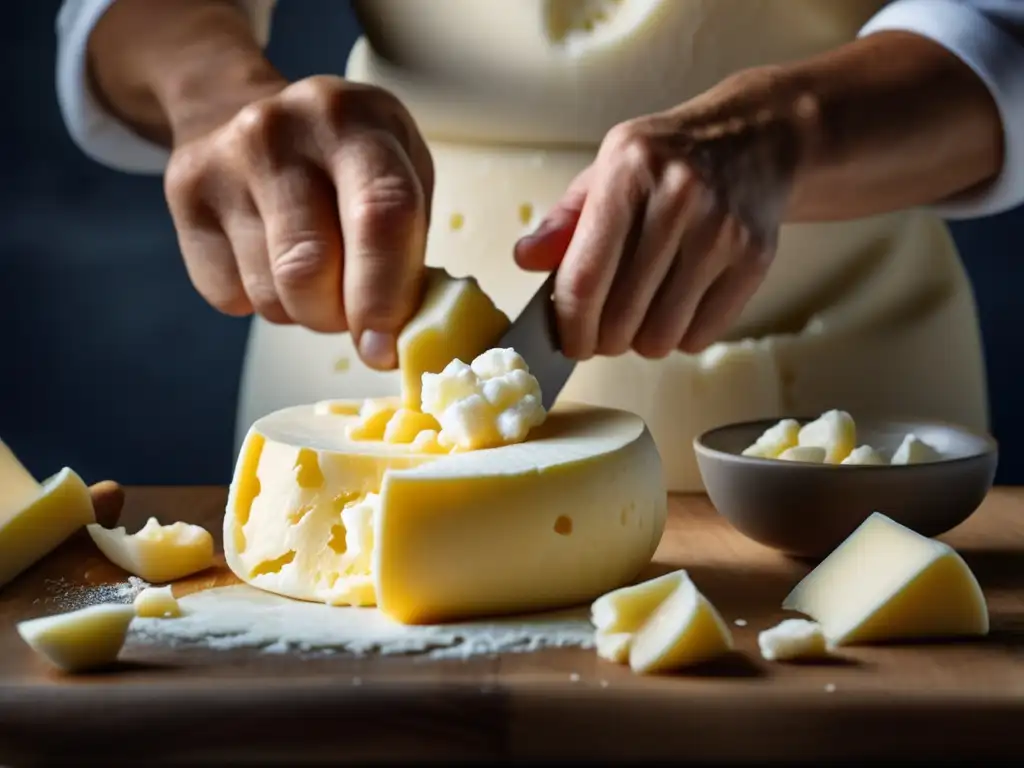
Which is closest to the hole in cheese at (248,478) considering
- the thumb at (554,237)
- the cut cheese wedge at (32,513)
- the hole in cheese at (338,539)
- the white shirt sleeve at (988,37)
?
the hole in cheese at (338,539)

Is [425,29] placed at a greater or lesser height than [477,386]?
greater

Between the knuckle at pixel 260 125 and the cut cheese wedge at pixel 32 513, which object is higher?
the knuckle at pixel 260 125

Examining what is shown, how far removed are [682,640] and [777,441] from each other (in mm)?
477

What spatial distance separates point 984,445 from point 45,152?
204cm

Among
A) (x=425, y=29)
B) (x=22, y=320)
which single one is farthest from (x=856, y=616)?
(x=22, y=320)

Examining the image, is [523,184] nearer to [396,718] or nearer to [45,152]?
[396,718]

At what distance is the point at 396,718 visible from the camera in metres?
0.96

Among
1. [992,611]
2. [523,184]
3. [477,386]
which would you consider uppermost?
[523,184]

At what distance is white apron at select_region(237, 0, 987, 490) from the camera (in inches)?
66.2

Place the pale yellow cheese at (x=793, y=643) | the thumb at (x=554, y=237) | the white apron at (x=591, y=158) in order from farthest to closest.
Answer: the white apron at (x=591, y=158) < the thumb at (x=554, y=237) < the pale yellow cheese at (x=793, y=643)

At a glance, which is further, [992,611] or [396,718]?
[992,611]

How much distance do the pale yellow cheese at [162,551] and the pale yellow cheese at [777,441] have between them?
0.58m

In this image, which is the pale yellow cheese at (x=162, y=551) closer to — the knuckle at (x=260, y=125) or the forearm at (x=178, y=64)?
the knuckle at (x=260, y=125)

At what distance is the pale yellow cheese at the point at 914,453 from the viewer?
1387 mm
